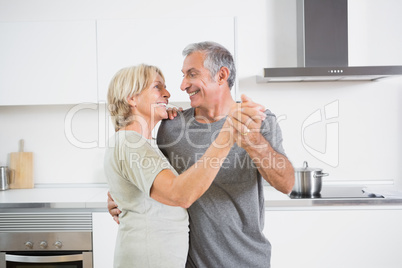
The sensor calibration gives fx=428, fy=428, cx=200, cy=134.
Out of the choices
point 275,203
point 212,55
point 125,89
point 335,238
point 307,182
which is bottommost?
point 335,238

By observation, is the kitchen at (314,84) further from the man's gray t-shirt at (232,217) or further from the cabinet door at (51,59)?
the man's gray t-shirt at (232,217)

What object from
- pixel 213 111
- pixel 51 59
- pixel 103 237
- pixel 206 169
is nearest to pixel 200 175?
pixel 206 169

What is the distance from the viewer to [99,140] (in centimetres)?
336

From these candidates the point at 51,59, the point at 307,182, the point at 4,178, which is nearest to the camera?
the point at 307,182

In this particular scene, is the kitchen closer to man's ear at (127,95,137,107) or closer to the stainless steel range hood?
the stainless steel range hood

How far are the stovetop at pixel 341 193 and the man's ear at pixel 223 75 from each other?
1.19 meters

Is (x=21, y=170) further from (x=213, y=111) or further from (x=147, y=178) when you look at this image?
(x=147, y=178)

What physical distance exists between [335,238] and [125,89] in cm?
176

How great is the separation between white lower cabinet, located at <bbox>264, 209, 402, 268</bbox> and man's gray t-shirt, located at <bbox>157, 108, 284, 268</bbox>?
1.03m

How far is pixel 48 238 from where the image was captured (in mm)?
2637

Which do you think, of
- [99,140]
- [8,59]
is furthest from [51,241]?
[8,59]

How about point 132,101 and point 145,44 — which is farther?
point 145,44

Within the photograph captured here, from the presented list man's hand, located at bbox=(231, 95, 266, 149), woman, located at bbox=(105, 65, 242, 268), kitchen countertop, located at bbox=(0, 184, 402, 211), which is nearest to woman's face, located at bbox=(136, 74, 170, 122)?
woman, located at bbox=(105, 65, 242, 268)

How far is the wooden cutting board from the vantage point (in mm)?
3252
